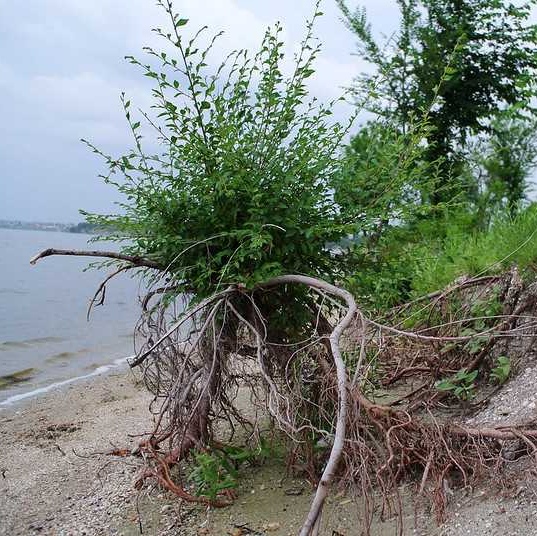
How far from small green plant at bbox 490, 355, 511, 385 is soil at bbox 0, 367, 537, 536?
3.8 inches

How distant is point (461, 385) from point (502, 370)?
38cm

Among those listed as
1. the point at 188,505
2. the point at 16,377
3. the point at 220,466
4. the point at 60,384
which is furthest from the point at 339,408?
the point at 16,377

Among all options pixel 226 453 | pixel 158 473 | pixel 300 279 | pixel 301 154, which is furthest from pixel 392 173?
pixel 158 473

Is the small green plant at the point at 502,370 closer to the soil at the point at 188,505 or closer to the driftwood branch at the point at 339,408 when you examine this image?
the soil at the point at 188,505

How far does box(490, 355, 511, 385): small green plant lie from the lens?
4680 millimetres

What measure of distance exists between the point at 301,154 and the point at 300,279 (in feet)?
2.84

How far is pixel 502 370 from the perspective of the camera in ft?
15.5

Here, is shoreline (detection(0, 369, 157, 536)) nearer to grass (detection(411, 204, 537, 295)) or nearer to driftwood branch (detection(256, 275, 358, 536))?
driftwood branch (detection(256, 275, 358, 536))

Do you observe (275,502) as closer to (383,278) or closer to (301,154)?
(383,278)

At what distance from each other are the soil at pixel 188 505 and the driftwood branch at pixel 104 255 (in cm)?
135

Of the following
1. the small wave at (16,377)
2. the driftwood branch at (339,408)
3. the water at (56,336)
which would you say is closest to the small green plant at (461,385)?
the driftwood branch at (339,408)

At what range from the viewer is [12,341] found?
600 inches

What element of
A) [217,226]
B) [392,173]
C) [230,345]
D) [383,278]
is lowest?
[230,345]

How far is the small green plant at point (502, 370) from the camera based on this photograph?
4.68m
